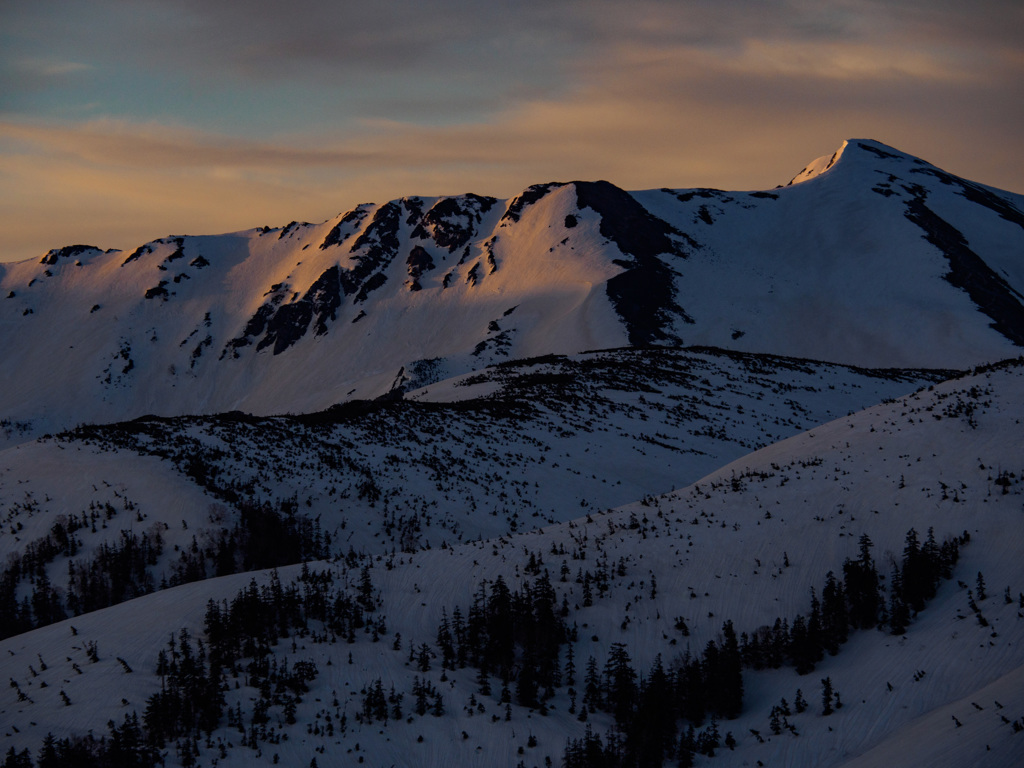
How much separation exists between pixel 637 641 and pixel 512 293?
322 ft

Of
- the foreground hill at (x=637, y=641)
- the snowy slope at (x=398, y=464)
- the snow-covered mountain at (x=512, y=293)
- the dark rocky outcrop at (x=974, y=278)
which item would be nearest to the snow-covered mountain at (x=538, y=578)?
the foreground hill at (x=637, y=641)

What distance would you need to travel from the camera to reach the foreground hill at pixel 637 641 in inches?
543

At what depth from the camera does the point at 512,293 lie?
11406cm

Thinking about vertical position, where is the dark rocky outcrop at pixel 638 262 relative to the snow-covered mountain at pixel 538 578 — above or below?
above

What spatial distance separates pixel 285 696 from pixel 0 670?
19.1 ft

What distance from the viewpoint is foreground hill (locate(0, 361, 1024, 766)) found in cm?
1379

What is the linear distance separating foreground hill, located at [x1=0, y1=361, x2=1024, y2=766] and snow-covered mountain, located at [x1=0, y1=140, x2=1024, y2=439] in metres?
66.9

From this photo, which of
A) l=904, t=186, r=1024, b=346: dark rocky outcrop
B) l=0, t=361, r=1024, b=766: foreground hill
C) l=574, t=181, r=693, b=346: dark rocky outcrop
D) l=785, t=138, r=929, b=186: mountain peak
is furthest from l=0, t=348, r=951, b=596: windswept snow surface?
l=785, t=138, r=929, b=186: mountain peak

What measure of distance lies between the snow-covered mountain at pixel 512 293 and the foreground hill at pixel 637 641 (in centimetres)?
6692

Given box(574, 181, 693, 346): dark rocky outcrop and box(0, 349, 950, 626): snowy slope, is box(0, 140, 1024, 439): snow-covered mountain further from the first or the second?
box(0, 349, 950, 626): snowy slope

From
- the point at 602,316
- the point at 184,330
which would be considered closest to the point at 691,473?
the point at 602,316

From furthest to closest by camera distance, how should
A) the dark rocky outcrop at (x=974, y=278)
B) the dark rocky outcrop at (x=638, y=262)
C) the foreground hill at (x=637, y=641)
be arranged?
the dark rocky outcrop at (x=974, y=278) → the dark rocky outcrop at (x=638, y=262) → the foreground hill at (x=637, y=641)

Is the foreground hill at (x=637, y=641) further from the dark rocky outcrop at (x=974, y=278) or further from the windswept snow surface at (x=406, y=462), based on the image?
the dark rocky outcrop at (x=974, y=278)

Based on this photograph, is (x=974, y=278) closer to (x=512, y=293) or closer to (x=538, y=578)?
(x=512, y=293)
